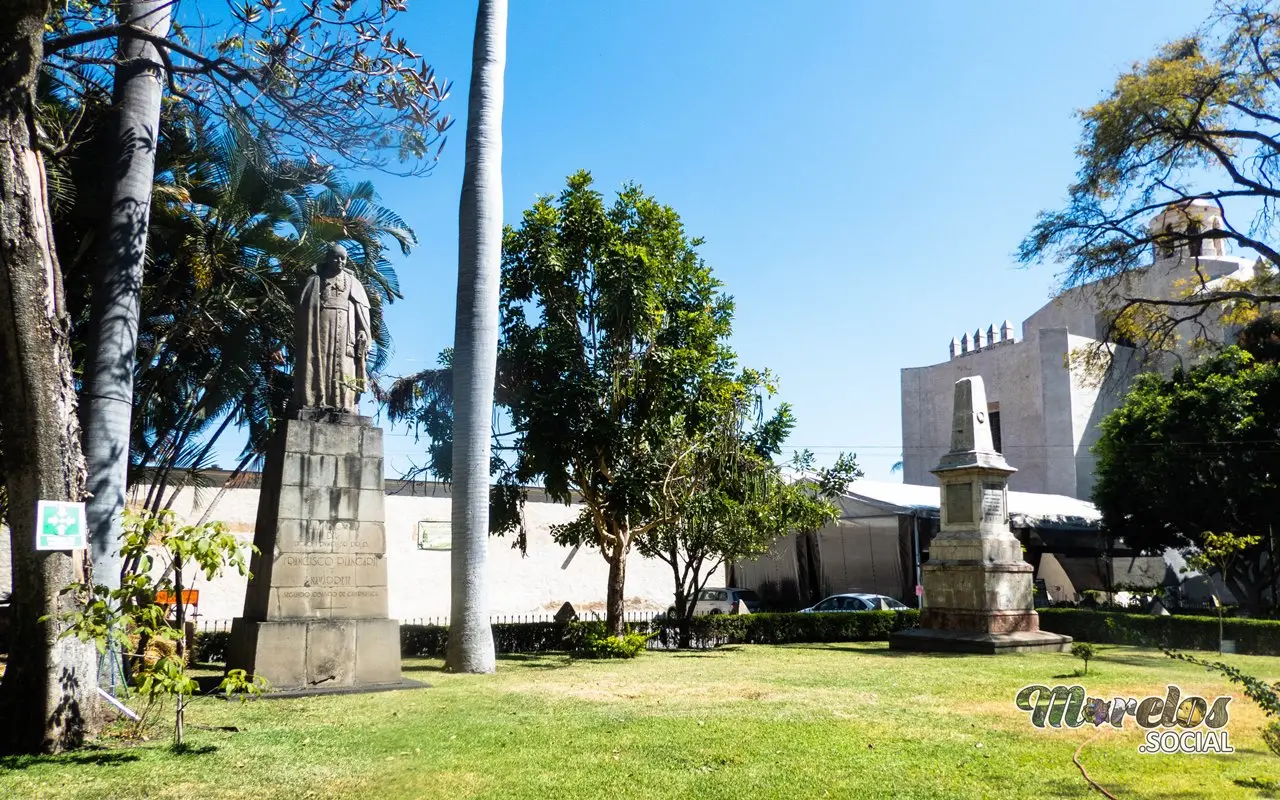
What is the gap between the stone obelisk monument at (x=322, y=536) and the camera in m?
11.0

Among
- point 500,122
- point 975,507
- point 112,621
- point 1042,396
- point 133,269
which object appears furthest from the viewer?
point 1042,396

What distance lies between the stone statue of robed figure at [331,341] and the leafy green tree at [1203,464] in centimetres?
2060

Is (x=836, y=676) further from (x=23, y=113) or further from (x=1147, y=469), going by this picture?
(x=1147, y=469)

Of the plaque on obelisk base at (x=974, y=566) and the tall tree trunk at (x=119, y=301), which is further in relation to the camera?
the plaque on obelisk base at (x=974, y=566)

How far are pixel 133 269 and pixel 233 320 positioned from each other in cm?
565

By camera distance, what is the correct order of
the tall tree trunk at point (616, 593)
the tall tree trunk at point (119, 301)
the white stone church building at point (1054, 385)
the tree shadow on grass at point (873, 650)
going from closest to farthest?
the tall tree trunk at point (119, 301), the tree shadow on grass at point (873, 650), the tall tree trunk at point (616, 593), the white stone church building at point (1054, 385)

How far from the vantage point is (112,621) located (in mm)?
6852

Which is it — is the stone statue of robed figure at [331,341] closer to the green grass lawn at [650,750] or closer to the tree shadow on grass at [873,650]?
the green grass lawn at [650,750]

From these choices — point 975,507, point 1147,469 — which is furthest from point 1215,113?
point 1147,469

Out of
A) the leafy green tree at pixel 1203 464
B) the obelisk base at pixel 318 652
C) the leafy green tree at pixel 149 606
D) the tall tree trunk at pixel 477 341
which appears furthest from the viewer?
the leafy green tree at pixel 1203 464

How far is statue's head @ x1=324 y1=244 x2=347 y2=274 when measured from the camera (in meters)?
12.5

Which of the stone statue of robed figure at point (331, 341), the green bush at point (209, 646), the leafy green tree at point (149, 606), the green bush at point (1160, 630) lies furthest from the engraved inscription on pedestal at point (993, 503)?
the leafy green tree at point (149, 606)

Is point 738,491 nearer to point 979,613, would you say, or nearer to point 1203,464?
point 979,613

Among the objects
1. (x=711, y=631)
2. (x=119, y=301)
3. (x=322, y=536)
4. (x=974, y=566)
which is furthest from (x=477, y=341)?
(x=974, y=566)
